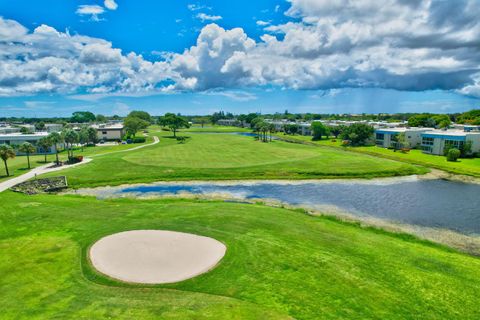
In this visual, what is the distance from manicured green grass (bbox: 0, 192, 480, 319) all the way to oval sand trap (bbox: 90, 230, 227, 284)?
800 mm

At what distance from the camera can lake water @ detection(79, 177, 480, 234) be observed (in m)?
34.4

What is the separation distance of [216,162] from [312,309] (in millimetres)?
52380

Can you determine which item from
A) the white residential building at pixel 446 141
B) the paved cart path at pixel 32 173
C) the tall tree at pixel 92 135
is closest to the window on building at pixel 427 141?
the white residential building at pixel 446 141

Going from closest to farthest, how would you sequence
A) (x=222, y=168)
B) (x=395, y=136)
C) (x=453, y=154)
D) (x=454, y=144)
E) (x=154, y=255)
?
(x=154, y=255) < (x=222, y=168) < (x=453, y=154) < (x=454, y=144) < (x=395, y=136)

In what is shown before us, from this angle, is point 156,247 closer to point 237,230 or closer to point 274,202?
point 237,230

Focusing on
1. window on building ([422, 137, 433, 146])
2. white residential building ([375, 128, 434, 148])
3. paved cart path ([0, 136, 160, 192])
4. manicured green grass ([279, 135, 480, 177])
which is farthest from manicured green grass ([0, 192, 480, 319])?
white residential building ([375, 128, 434, 148])

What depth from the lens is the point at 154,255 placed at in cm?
2077

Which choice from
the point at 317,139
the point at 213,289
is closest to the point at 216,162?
the point at 213,289

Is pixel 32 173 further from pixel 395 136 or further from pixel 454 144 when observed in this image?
pixel 395 136

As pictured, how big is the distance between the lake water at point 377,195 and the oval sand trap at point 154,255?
19454 mm

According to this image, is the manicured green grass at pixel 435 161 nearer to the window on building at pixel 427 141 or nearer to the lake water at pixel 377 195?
the window on building at pixel 427 141

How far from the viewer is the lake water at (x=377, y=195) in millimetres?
34438

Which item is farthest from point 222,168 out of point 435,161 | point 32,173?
point 435,161

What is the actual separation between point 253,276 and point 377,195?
3171cm
